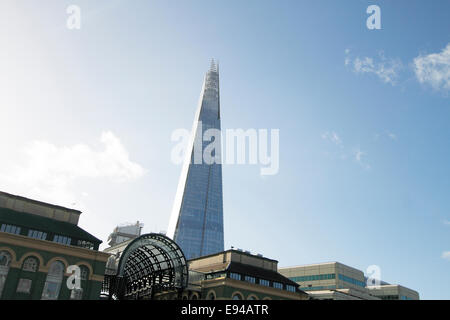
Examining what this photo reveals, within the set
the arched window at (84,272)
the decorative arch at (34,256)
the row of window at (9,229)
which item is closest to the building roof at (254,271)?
the arched window at (84,272)

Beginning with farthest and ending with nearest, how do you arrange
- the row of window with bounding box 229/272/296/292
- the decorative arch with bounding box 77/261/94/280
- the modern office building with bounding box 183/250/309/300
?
the row of window with bounding box 229/272/296/292, the modern office building with bounding box 183/250/309/300, the decorative arch with bounding box 77/261/94/280

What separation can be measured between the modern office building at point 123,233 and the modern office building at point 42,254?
79214 millimetres

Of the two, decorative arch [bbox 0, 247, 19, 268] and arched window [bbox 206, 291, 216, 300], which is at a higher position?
decorative arch [bbox 0, 247, 19, 268]

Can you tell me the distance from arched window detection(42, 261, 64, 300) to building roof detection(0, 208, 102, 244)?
4209 mm

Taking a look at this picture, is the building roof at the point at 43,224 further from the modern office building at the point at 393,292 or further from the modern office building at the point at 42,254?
the modern office building at the point at 393,292

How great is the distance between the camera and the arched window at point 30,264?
44188mm

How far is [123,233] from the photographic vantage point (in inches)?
5167

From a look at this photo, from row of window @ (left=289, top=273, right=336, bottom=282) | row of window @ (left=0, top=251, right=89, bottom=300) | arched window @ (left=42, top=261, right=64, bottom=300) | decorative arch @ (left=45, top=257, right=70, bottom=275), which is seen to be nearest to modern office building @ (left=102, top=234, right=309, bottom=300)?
row of window @ (left=0, top=251, right=89, bottom=300)

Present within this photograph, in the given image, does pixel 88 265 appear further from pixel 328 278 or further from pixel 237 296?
pixel 328 278

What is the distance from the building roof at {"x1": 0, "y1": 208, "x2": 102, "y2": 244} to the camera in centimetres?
4606

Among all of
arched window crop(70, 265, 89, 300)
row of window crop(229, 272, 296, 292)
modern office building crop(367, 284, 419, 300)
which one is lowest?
arched window crop(70, 265, 89, 300)

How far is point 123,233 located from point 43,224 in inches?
3375

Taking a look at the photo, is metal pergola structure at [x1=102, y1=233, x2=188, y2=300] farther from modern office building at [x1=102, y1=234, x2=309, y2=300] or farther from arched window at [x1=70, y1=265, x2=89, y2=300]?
arched window at [x1=70, y1=265, x2=89, y2=300]
